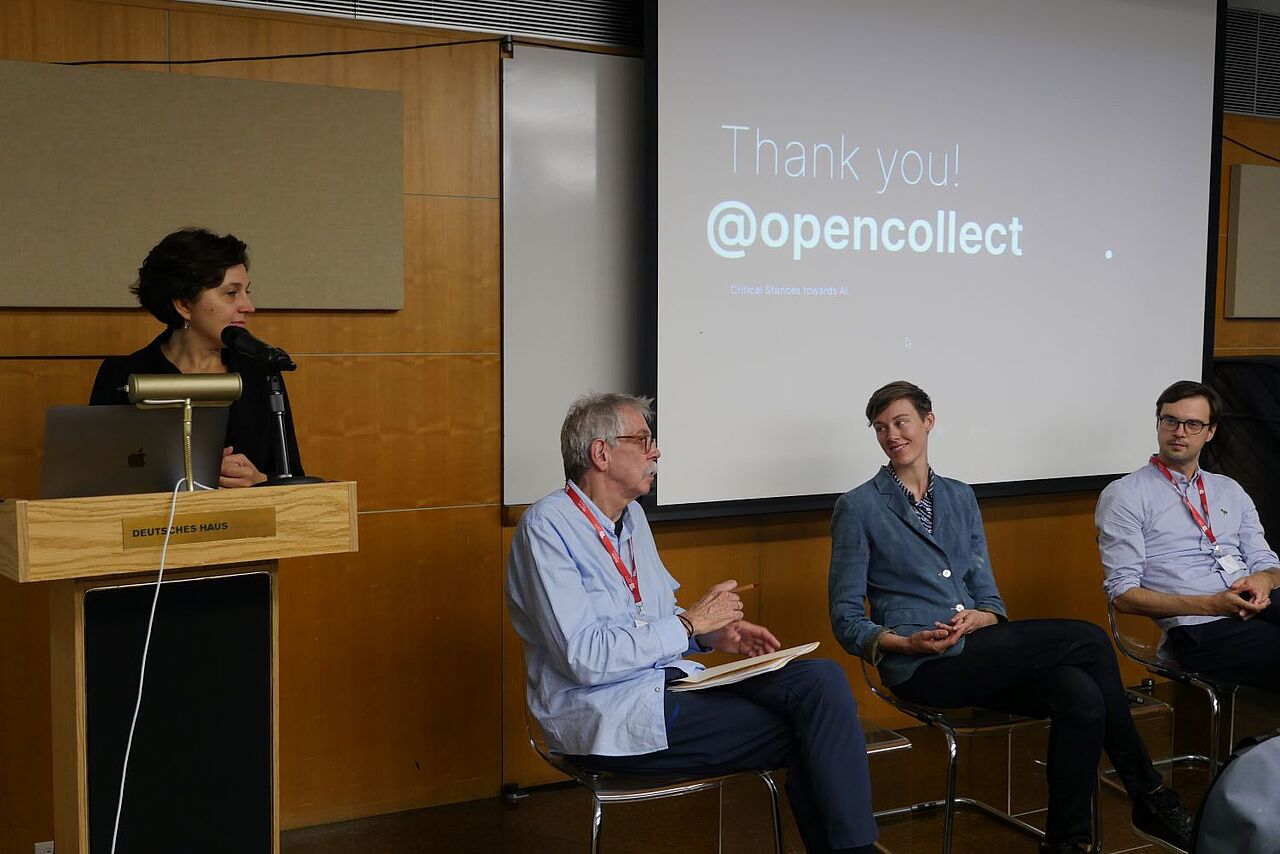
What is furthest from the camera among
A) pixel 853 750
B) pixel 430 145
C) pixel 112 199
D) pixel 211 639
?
pixel 430 145

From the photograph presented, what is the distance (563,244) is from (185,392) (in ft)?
6.29

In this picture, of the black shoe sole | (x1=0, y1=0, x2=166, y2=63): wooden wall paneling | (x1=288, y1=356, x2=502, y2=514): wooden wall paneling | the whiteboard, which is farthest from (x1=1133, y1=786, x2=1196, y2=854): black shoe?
(x1=0, y1=0, x2=166, y2=63): wooden wall paneling

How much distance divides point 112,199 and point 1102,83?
3.65 m

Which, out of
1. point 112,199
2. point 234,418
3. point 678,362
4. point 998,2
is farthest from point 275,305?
point 998,2

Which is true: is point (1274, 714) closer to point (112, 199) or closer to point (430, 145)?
point (430, 145)

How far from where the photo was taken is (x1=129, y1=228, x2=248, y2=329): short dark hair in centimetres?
256

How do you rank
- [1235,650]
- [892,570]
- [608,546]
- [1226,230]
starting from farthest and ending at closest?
[1226,230] < [1235,650] < [892,570] < [608,546]

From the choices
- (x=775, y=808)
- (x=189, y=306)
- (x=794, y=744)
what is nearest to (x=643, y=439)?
(x=794, y=744)

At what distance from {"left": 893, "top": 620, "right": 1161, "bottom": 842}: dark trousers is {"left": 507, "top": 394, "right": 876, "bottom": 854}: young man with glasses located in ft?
2.14

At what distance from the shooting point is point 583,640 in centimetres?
263

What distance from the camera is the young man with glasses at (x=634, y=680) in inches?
104

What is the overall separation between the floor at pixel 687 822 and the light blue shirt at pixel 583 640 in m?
0.64

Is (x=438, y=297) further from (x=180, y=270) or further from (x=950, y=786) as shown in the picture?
(x=950, y=786)

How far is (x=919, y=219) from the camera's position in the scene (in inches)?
169
